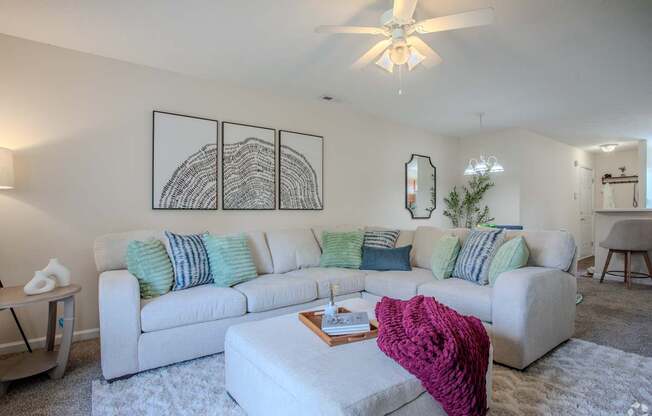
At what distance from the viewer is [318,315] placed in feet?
6.66

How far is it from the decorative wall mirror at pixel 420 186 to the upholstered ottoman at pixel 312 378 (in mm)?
3822

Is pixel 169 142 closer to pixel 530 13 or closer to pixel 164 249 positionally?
pixel 164 249

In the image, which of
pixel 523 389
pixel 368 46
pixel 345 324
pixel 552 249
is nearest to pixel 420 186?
pixel 552 249

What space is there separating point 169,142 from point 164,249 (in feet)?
3.64

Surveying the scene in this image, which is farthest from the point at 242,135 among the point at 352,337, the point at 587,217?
the point at 587,217

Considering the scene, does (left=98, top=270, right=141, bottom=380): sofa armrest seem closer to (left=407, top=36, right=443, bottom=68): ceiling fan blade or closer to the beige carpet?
the beige carpet

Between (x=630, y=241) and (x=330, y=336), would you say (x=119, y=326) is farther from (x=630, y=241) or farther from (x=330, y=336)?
(x=630, y=241)

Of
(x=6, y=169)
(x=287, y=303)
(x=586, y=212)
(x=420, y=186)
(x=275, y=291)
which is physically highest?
(x=420, y=186)

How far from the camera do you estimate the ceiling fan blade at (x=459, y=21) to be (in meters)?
1.82

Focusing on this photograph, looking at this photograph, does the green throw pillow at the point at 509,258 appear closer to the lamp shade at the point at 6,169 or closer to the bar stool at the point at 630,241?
the bar stool at the point at 630,241

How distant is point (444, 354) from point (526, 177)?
5155mm

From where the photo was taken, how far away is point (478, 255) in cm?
275

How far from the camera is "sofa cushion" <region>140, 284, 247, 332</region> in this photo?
220 centimetres

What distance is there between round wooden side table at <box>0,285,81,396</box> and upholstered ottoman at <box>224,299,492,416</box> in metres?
1.10
